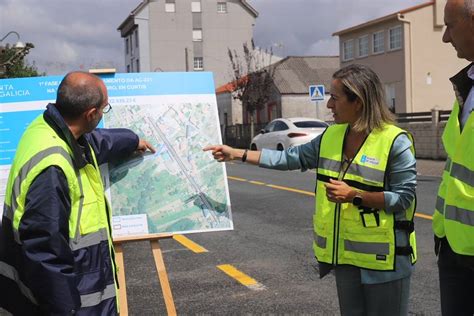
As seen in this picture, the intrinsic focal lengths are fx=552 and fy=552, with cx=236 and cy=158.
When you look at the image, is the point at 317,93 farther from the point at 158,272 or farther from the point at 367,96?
the point at 367,96

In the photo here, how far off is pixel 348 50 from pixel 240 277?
34056 millimetres

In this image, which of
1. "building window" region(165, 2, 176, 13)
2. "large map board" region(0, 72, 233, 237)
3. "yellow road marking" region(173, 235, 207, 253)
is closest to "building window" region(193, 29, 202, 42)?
"building window" region(165, 2, 176, 13)

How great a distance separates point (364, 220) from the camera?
121 inches

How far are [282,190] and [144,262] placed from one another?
20.8 feet

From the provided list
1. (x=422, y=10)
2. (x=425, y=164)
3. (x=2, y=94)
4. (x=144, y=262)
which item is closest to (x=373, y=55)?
(x=422, y=10)

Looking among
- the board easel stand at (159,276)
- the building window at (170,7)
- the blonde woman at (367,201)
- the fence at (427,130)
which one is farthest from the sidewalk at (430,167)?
the building window at (170,7)

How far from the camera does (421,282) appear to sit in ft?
18.7

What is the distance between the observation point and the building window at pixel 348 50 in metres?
37.7

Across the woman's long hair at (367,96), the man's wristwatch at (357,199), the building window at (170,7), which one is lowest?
the man's wristwatch at (357,199)

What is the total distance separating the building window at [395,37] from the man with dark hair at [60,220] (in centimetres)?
3235

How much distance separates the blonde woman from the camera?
3035 millimetres

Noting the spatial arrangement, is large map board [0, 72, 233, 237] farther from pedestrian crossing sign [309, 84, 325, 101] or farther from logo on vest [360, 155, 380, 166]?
pedestrian crossing sign [309, 84, 325, 101]

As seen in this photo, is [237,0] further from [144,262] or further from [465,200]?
[465,200]

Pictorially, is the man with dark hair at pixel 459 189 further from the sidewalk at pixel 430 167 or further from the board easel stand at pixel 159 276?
the sidewalk at pixel 430 167
